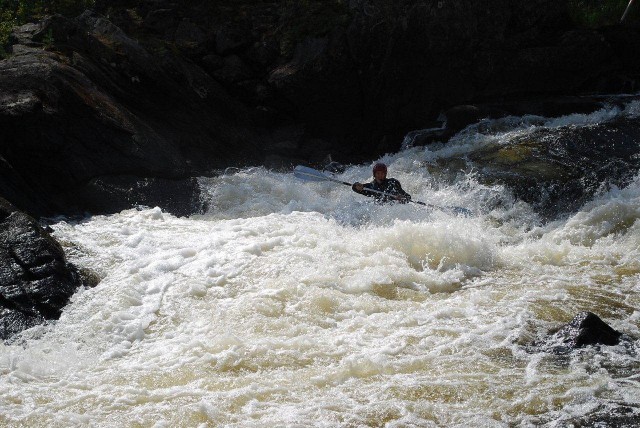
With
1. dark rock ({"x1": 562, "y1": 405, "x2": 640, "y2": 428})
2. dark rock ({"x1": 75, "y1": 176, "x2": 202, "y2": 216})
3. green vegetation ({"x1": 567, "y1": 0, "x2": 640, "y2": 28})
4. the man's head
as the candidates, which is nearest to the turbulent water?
dark rock ({"x1": 562, "y1": 405, "x2": 640, "y2": 428})

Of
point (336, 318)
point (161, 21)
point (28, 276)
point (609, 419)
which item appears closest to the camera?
point (609, 419)

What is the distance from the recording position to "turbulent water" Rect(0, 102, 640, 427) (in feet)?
17.1

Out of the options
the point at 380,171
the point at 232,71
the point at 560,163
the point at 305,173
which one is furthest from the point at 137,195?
the point at 560,163

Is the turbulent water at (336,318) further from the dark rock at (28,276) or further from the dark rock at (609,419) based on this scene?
the dark rock at (28,276)

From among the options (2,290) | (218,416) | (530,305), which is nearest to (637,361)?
(530,305)

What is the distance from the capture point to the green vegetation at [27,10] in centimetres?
1204

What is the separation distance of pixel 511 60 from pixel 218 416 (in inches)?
440

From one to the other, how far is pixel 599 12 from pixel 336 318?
41.3 ft

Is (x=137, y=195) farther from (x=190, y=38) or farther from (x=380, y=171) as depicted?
(x=190, y=38)

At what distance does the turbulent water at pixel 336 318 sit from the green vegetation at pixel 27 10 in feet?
15.8

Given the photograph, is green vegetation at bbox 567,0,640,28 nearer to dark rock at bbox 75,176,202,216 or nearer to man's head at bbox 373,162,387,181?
man's head at bbox 373,162,387,181

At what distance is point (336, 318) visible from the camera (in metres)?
6.68

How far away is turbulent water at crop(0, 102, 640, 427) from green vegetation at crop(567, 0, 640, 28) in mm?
6938

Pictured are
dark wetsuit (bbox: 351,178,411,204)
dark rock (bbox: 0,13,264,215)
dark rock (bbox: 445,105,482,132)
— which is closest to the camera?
dark rock (bbox: 0,13,264,215)
